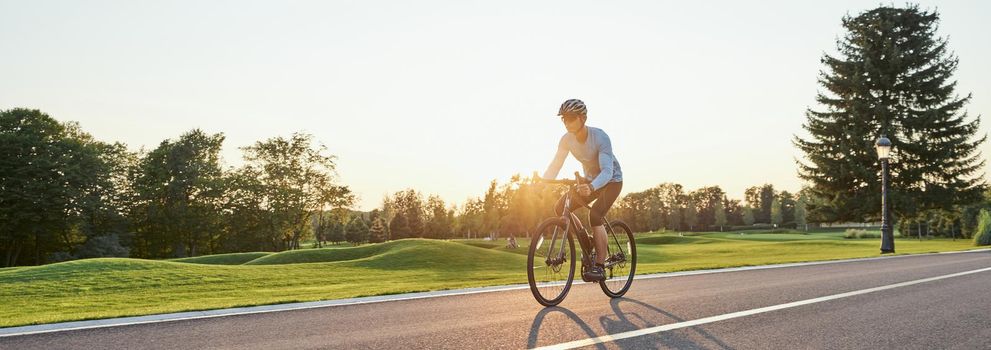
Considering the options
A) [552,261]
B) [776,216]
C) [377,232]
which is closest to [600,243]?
[552,261]

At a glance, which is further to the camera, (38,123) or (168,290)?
(38,123)

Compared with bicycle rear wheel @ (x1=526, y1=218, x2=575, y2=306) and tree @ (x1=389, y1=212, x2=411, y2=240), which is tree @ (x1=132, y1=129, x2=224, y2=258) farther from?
bicycle rear wheel @ (x1=526, y1=218, x2=575, y2=306)

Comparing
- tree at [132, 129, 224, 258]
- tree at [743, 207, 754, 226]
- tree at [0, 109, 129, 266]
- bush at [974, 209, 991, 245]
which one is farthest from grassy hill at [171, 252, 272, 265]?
tree at [743, 207, 754, 226]

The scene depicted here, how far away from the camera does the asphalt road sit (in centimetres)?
438

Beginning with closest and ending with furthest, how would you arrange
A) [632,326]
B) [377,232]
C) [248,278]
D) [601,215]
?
[632,326]
[601,215]
[248,278]
[377,232]

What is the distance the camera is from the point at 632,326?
16.1ft

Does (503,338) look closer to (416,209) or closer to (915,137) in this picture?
(915,137)

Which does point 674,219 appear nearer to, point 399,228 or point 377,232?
point 399,228

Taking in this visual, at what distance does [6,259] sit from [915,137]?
223 feet

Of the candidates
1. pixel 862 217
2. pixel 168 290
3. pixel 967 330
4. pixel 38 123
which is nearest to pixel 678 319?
pixel 967 330

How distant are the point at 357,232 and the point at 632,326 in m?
102

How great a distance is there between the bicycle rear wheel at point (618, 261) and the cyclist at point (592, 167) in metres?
0.26

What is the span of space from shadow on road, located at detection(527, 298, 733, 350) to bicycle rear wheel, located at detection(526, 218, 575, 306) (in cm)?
24

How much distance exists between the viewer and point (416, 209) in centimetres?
9738
